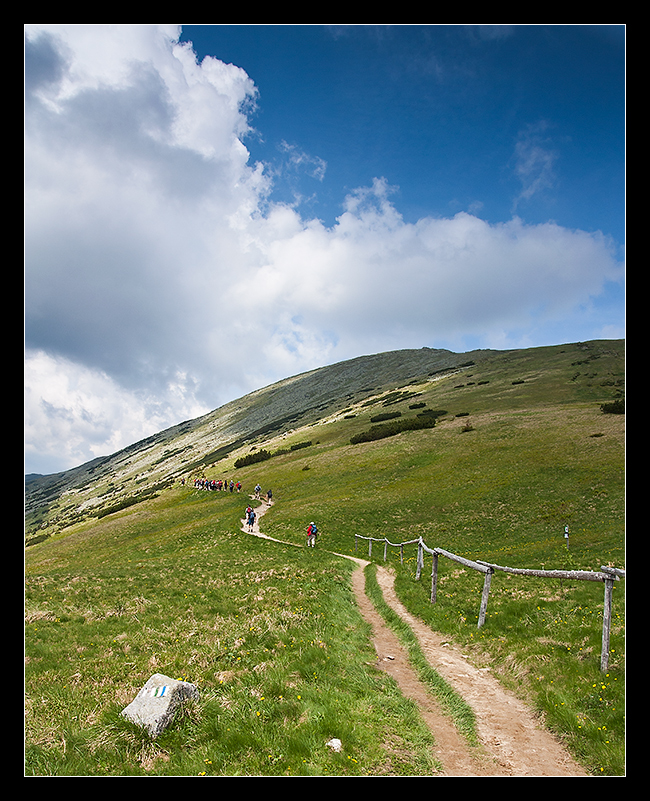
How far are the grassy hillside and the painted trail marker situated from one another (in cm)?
17

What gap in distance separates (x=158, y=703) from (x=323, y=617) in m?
7.59

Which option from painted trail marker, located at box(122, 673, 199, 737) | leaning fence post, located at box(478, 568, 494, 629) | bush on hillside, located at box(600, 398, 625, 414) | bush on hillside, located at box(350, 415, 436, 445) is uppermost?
bush on hillside, located at box(600, 398, 625, 414)

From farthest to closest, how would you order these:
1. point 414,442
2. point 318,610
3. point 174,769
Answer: point 414,442 → point 318,610 → point 174,769

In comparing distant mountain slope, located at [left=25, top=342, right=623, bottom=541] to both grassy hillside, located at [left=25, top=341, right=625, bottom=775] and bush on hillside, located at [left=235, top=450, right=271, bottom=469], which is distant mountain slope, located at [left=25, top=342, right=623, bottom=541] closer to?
bush on hillside, located at [left=235, top=450, right=271, bottom=469]

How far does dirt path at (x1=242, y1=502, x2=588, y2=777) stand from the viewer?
5914 millimetres

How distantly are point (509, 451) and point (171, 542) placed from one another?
42.0 m

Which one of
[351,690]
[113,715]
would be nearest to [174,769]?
[113,715]

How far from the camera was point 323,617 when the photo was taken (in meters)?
12.9

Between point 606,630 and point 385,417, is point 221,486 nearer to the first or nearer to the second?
point 385,417

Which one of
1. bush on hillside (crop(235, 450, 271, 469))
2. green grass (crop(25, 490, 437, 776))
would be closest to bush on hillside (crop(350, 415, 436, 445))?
bush on hillside (crop(235, 450, 271, 469))

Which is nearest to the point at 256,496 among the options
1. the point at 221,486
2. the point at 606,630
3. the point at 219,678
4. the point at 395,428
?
the point at 221,486

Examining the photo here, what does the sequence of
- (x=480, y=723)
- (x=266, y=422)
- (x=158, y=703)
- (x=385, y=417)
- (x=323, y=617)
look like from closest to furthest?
1. (x=158, y=703)
2. (x=480, y=723)
3. (x=323, y=617)
4. (x=385, y=417)
5. (x=266, y=422)
